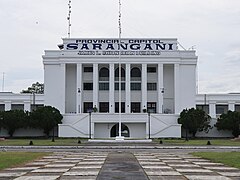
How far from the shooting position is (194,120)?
265 ft

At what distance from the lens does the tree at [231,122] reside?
80500 mm

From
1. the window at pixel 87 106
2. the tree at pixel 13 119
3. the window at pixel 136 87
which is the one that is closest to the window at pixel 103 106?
the window at pixel 87 106

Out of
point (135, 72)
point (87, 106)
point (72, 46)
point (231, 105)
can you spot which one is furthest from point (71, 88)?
point (231, 105)

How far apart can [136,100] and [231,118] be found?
2118 centimetres

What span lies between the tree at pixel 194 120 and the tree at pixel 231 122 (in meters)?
2.32

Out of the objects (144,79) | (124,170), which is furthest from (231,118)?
(124,170)

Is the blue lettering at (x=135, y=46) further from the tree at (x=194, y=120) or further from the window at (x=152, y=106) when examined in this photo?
the tree at (x=194, y=120)

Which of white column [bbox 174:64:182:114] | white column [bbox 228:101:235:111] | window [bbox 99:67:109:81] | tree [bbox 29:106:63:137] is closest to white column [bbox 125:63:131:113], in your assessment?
window [bbox 99:67:109:81]

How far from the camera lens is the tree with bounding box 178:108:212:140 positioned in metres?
80.6

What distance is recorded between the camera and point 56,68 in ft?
306

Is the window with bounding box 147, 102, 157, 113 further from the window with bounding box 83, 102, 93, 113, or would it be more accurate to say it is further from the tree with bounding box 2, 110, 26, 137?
the tree with bounding box 2, 110, 26, 137

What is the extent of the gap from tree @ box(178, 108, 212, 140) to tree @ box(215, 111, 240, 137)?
2.32 m

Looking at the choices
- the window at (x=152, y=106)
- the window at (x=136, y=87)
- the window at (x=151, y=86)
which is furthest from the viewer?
the window at (x=151, y=86)

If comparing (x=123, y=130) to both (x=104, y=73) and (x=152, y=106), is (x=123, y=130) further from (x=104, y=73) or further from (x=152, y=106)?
(x=104, y=73)
